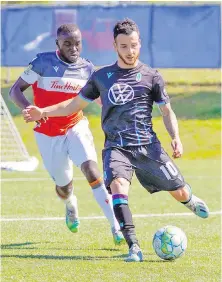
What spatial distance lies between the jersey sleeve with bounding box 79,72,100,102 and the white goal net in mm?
7600

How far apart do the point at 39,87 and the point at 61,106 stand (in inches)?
43.4

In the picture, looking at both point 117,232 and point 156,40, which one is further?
point 156,40

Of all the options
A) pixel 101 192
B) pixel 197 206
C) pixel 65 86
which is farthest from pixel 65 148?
pixel 197 206

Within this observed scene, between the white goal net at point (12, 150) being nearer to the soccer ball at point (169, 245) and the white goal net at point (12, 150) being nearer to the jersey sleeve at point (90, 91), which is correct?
the jersey sleeve at point (90, 91)

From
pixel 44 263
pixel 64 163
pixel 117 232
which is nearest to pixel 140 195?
pixel 64 163

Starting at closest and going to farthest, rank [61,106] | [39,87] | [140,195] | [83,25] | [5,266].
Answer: [5,266] < [61,106] < [39,87] < [140,195] < [83,25]

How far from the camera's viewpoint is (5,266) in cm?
742

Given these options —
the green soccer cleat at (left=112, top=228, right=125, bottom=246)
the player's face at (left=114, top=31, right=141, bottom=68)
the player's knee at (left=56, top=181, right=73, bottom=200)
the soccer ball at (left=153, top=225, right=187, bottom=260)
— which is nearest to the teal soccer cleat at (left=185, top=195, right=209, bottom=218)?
the soccer ball at (left=153, top=225, right=187, bottom=260)

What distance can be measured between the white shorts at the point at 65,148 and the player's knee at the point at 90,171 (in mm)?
220

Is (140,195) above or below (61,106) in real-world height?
below

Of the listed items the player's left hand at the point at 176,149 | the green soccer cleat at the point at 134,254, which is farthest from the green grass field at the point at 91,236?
the player's left hand at the point at 176,149

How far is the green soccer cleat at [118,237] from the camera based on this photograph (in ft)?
27.3

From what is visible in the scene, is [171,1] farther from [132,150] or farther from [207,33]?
[132,150]

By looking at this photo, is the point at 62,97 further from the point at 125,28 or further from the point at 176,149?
the point at 176,149
